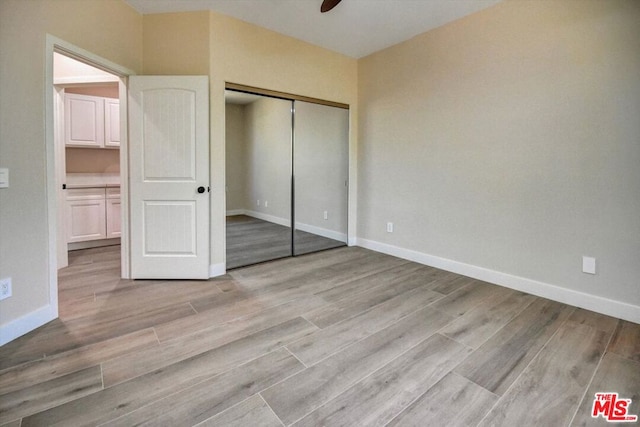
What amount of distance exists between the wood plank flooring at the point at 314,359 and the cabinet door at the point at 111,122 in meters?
2.31

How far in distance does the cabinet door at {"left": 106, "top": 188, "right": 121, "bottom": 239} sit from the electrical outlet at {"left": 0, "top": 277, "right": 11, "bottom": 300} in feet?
8.40

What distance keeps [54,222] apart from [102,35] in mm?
1643

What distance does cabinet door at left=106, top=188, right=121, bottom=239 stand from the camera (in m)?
4.39

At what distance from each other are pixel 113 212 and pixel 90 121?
127 cm

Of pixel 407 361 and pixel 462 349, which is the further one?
pixel 462 349

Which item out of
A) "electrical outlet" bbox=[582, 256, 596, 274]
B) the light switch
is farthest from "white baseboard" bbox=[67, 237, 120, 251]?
"electrical outlet" bbox=[582, 256, 596, 274]

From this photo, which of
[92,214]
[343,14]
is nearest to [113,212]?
[92,214]

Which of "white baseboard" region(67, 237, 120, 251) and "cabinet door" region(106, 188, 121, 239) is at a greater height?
"cabinet door" region(106, 188, 121, 239)

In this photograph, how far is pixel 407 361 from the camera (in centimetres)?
185

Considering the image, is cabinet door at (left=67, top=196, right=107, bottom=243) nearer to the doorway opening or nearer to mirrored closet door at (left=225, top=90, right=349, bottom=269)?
the doorway opening

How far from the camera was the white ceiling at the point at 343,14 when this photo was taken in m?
2.97

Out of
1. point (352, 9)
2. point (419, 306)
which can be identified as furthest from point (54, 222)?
point (352, 9)

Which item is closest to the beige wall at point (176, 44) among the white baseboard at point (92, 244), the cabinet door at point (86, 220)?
the cabinet door at point (86, 220)

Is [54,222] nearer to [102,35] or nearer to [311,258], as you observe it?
[102,35]
